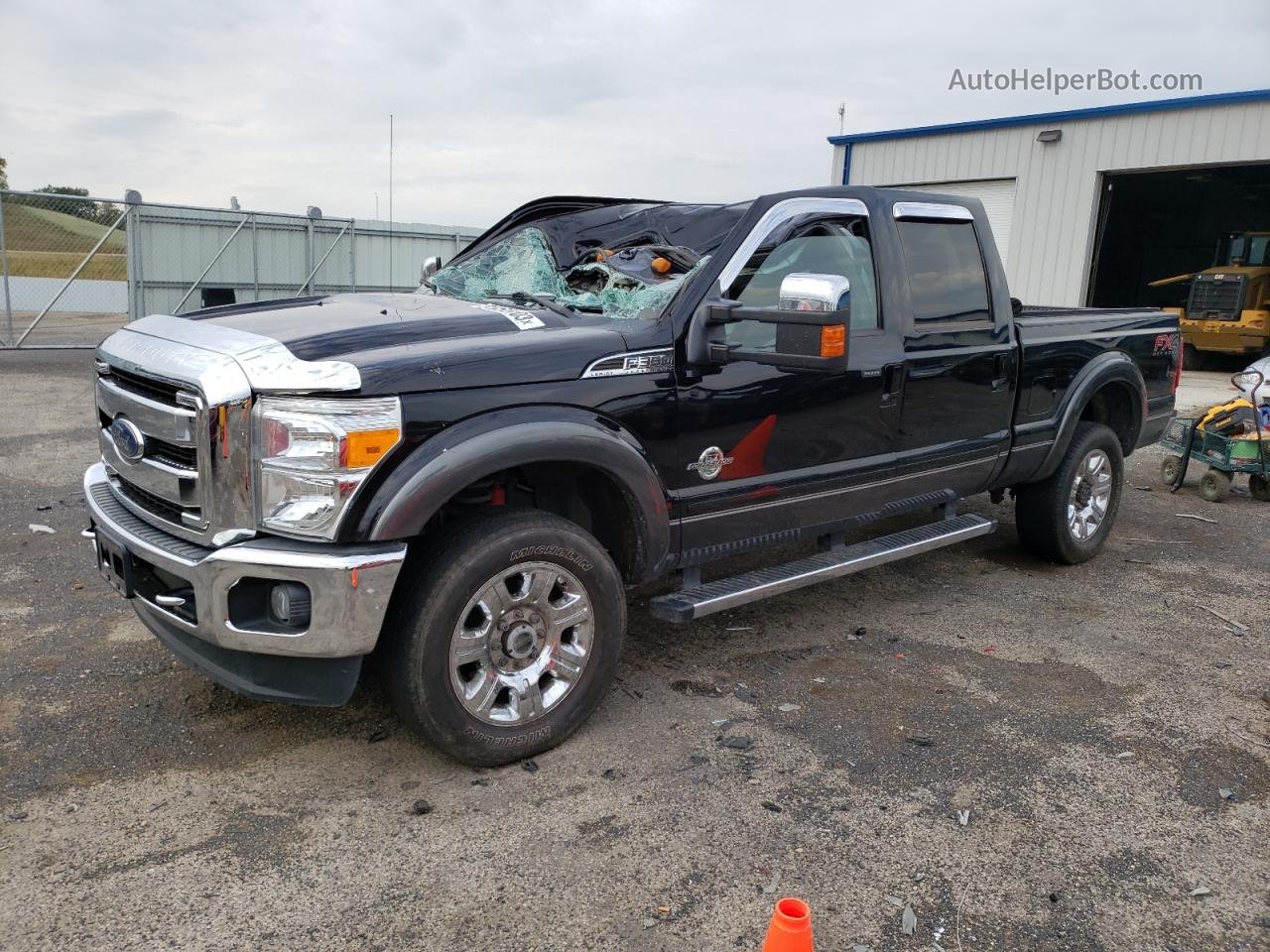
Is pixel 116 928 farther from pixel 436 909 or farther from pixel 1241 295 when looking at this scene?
pixel 1241 295

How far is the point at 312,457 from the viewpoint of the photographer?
2887mm

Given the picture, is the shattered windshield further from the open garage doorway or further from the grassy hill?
the open garage doorway

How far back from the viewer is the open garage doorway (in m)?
25.8

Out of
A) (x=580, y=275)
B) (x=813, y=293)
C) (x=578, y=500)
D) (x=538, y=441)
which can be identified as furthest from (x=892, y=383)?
(x=538, y=441)

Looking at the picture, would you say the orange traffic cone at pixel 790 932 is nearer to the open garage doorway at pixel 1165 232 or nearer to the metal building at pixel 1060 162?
the metal building at pixel 1060 162

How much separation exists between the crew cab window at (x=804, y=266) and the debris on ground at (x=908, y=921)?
2.07 m

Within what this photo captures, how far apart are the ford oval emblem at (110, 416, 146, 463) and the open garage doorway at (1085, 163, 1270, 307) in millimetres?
26091

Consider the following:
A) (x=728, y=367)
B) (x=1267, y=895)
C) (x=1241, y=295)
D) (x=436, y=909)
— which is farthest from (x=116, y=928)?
(x=1241, y=295)

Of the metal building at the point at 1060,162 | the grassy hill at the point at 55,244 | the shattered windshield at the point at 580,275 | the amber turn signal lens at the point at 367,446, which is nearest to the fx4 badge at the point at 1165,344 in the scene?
the shattered windshield at the point at 580,275

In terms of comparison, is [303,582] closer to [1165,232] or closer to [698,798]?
[698,798]

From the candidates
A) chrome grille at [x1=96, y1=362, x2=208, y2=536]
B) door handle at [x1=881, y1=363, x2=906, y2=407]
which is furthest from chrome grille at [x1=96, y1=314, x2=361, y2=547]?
door handle at [x1=881, y1=363, x2=906, y2=407]

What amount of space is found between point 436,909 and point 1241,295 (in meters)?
19.9

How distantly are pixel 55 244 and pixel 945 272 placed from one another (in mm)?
14972

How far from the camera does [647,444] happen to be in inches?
142
